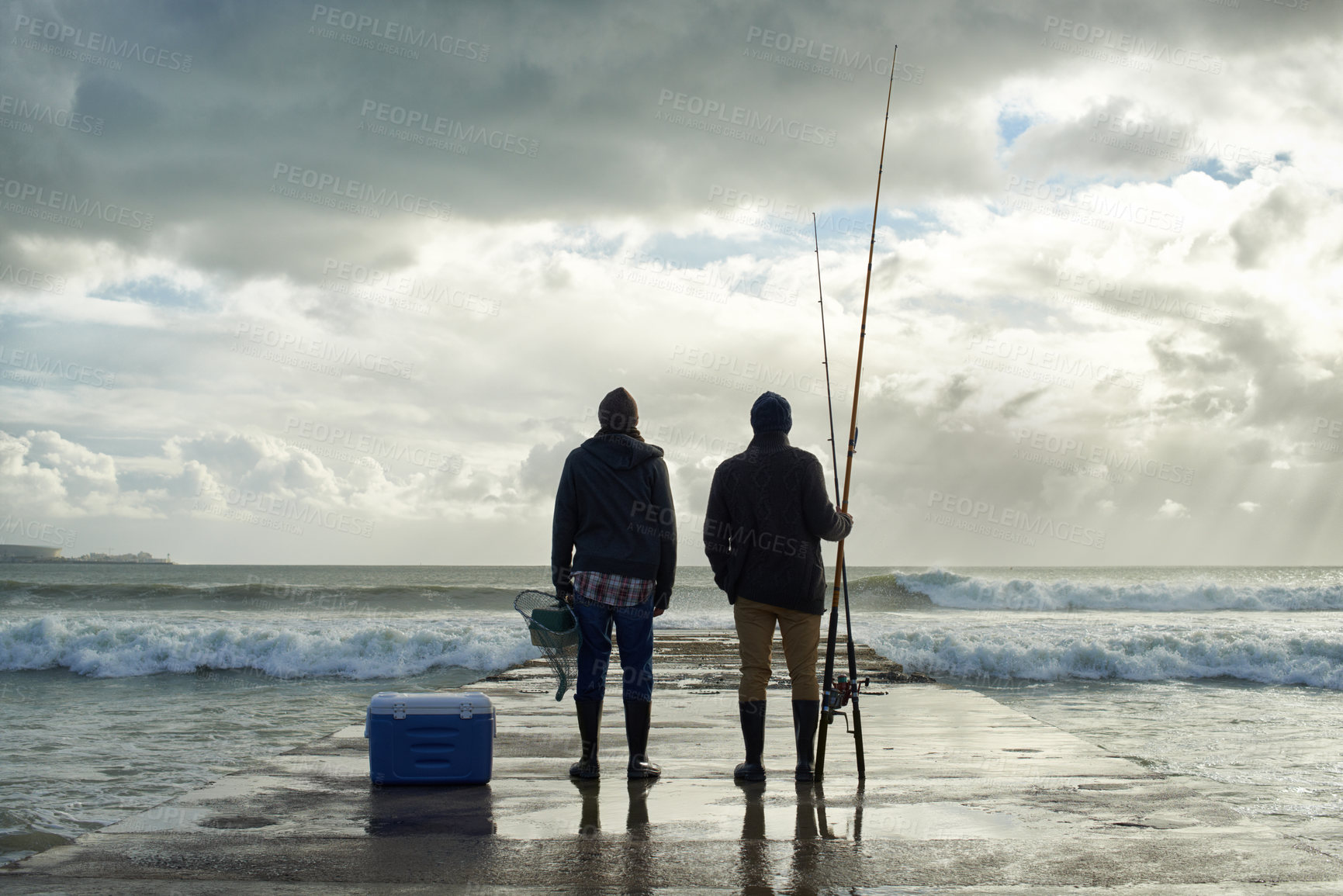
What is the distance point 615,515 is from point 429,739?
1.31 m

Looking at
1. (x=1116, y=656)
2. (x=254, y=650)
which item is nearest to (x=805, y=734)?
(x=1116, y=656)

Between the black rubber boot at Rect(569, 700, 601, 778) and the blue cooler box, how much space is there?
1.32ft

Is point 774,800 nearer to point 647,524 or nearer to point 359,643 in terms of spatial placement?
point 647,524

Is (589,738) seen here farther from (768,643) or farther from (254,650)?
(254,650)

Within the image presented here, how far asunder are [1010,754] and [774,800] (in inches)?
74.6

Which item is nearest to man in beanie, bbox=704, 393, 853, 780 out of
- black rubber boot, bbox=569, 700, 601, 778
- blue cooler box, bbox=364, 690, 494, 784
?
black rubber boot, bbox=569, 700, 601, 778

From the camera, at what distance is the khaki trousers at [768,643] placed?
4098 mm

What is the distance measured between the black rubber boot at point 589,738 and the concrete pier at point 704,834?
6 cm

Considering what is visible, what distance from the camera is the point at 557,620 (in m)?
4.16

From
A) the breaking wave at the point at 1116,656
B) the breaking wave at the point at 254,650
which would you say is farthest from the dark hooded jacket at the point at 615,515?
the breaking wave at the point at 254,650

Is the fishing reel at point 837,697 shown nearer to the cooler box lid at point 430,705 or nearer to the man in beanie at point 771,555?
the man in beanie at point 771,555

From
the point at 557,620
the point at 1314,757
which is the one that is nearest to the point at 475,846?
the point at 557,620

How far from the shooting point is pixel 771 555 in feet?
13.3

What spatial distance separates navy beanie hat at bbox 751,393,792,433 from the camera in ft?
13.9
